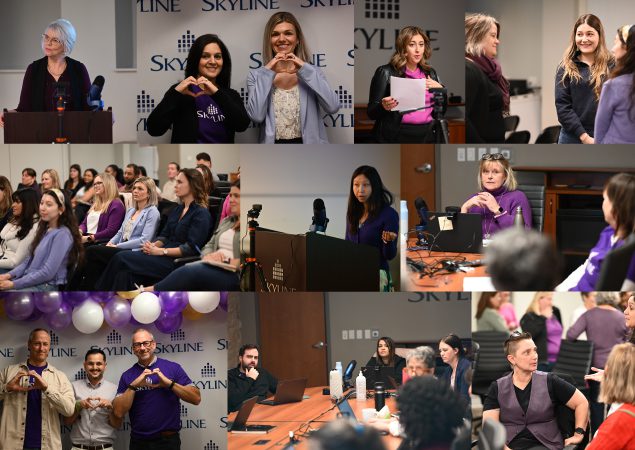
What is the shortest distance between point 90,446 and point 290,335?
132 centimetres

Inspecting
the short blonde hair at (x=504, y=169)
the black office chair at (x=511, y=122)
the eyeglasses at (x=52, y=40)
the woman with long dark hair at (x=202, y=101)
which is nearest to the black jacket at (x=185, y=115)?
the woman with long dark hair at (x=202, y=101)

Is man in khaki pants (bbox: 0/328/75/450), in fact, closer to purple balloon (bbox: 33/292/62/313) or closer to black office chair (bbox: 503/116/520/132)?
purple balloon (bbox: 33/292/62/313)

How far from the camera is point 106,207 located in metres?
5.90

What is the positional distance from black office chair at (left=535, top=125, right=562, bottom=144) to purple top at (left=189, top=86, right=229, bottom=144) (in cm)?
166

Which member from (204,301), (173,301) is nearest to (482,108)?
(204,301)

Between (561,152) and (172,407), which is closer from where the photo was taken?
(561,152)

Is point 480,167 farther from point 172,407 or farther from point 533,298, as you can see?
point 172,407

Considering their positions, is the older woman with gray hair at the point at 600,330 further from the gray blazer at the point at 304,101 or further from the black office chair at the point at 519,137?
the gray blazer at the point at 304,101

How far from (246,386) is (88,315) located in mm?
973

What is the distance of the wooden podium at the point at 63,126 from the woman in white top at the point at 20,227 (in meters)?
0.32

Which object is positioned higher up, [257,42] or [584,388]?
[257,42]

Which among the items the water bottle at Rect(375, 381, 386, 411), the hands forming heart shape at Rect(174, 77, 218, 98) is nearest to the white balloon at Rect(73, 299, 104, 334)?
the hands forming heart shape at Rect(174, 77, 218, 98)

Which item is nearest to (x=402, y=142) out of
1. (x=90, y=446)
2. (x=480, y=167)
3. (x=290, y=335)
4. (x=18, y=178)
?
(x=480, y=167)

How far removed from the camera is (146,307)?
600 centimetres
